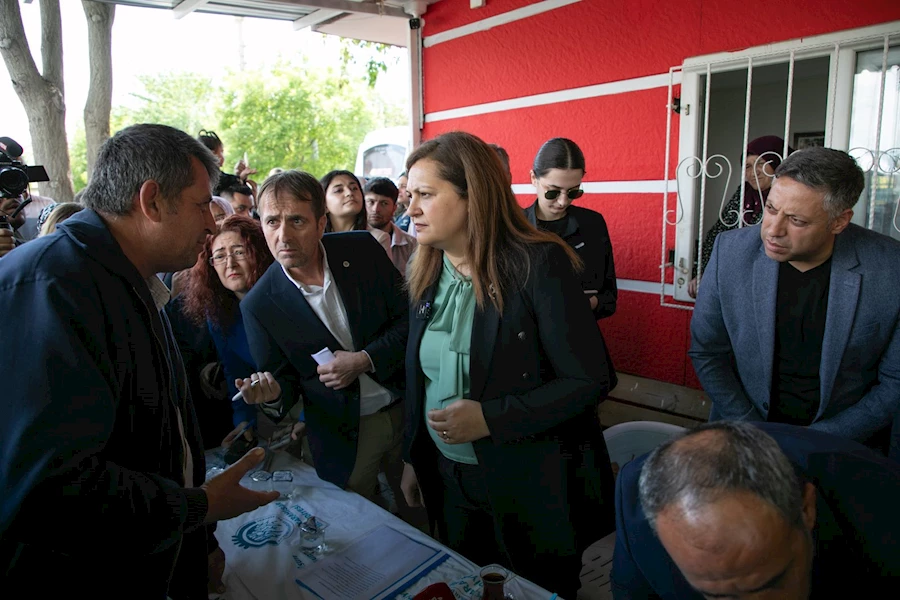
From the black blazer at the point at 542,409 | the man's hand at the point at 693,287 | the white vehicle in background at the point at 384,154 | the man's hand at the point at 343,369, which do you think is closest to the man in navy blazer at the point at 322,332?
the man's hand at the point at 343,369

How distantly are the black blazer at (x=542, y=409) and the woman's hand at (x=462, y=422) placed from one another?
25 millimetres

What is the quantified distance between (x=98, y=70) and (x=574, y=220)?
18.2 ft

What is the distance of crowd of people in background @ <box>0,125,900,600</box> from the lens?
1060 mm

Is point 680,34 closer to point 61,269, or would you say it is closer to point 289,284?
point 289,284

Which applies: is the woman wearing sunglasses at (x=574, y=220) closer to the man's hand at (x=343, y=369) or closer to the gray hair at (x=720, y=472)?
the man's hand at (x=343, y=369)

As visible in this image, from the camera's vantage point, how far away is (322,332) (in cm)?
222

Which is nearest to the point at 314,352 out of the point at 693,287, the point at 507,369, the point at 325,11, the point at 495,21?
the point at 507,369

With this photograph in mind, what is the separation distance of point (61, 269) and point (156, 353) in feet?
0.93

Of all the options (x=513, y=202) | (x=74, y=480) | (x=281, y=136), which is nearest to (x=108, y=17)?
(x=513, y=202)

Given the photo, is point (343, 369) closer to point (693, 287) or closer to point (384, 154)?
point (693, 287)

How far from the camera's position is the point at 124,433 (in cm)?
124

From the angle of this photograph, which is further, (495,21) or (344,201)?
(495,21)

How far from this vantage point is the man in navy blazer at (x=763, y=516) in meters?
0.98

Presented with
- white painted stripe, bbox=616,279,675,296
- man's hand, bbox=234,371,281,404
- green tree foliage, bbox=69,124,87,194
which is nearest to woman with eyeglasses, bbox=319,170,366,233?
man's hand, bbox=234,371,281,404
